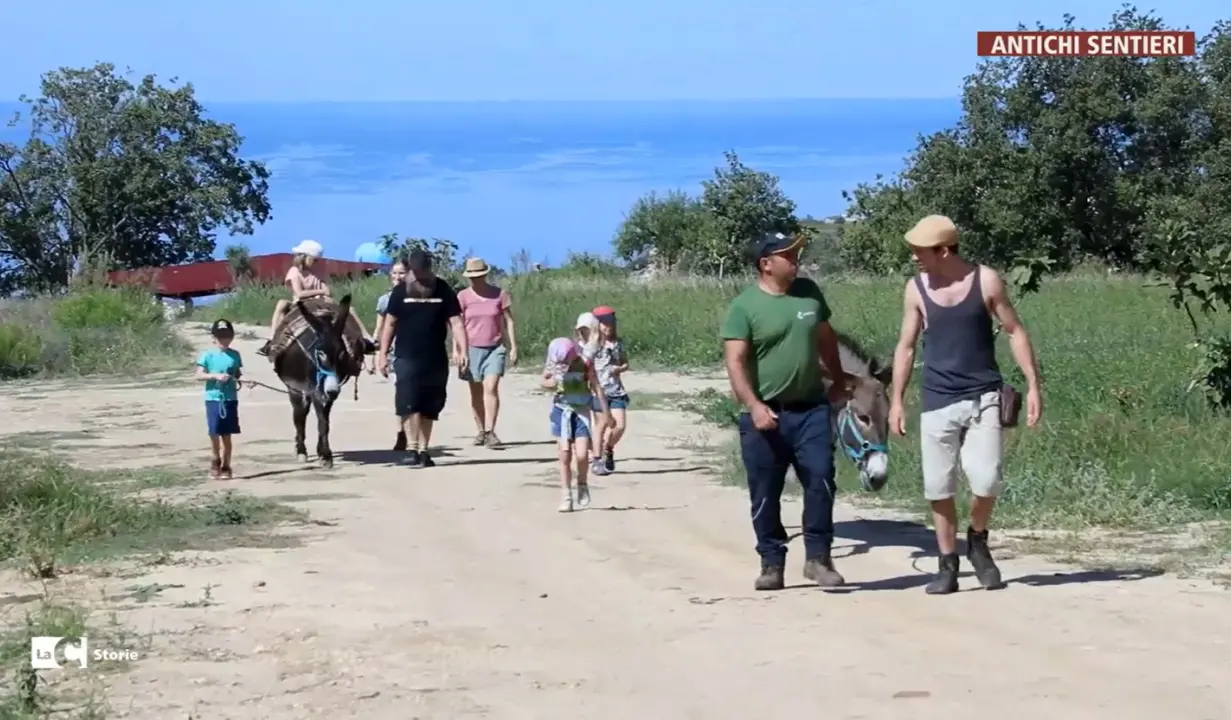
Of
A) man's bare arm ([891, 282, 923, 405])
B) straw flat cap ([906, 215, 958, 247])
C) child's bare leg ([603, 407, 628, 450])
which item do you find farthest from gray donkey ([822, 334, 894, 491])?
child's bare leg ([603, 407, 628, 450])

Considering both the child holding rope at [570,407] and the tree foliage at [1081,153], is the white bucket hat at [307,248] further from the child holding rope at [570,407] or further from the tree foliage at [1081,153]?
the tree foliage at [1081,153]

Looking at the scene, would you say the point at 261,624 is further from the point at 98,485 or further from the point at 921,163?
the point at 921,163

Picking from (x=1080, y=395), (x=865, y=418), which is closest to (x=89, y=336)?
(x=1080, y=395)

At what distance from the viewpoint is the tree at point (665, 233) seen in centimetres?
5941

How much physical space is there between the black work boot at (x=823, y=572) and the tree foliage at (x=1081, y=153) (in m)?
44.7

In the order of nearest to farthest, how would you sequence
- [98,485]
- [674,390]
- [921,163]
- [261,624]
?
[261,624]
[98,485]
[674,390]
[921,163]

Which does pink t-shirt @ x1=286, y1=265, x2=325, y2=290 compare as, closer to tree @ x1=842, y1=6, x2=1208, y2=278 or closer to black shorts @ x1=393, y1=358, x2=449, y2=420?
black shorts @ x1=393, y1=358, x2=449, y2=420

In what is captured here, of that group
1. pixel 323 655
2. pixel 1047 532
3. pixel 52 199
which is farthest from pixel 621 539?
pixel 52 199

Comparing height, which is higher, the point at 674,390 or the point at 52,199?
the point at 52,199

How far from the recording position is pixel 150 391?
76.2 ft

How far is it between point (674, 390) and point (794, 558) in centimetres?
1187

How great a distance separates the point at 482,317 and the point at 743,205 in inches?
1688

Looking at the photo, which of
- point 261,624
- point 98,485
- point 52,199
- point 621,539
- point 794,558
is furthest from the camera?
point 52,199

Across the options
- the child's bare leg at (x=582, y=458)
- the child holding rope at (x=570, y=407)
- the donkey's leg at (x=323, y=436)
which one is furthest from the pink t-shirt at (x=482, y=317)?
the child's bare leg at (x=582, y=458)
